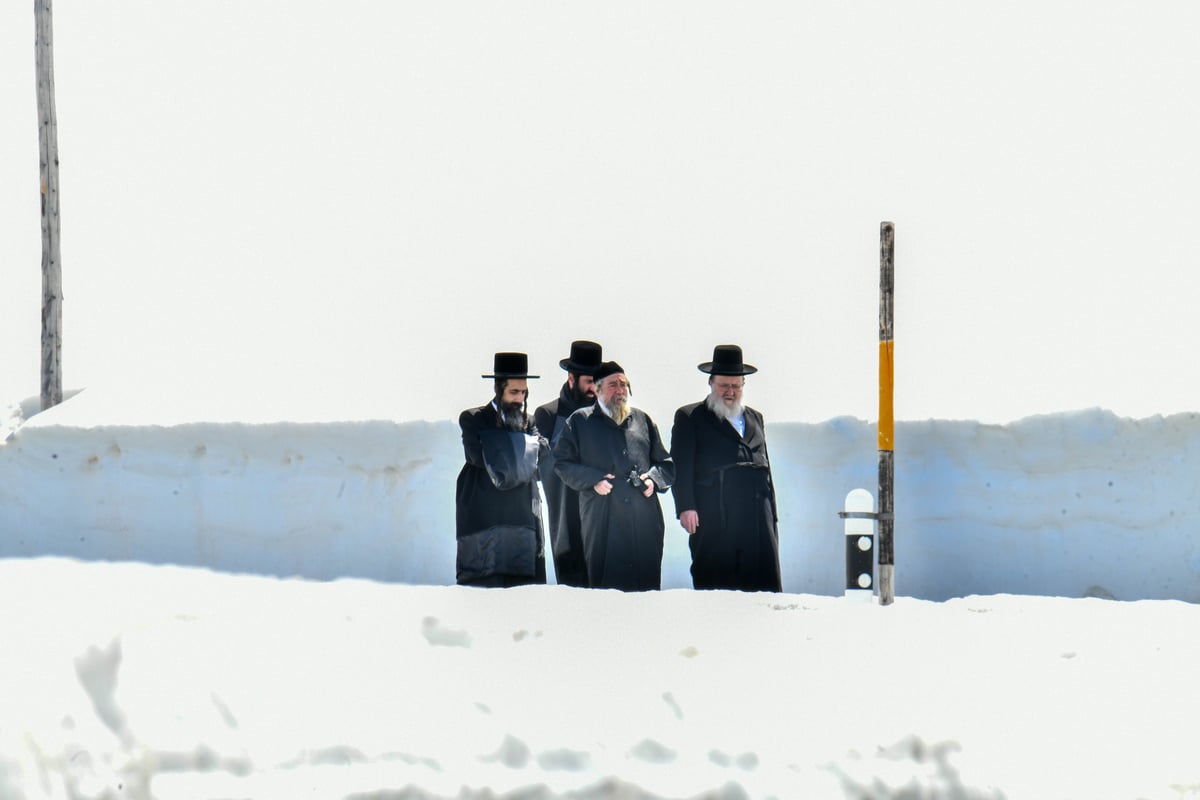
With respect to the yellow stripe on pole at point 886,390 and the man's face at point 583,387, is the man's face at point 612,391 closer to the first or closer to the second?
the man's face at point 583,387

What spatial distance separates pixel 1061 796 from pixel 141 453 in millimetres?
7632

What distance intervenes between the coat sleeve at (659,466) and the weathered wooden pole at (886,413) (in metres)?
1.05

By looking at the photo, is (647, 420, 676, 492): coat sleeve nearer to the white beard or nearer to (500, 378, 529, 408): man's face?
the white beard

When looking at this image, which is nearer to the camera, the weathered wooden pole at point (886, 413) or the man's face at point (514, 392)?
the weathered wooden pole at point (886, 413)

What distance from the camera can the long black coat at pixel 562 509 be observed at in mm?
8508

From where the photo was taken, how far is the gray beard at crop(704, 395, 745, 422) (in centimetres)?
805

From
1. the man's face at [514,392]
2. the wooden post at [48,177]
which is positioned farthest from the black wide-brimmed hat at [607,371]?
the wooden post at [48,177]

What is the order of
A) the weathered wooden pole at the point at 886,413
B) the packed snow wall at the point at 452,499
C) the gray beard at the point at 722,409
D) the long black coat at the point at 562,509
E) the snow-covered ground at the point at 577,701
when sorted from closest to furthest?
the snow-covered ground at the point at 577,701, the weathered wooden pole at the point at 886,413, the gray beard at the point at 722,409, the long black coat at the point at 562,509, the packed snow wall at the point at 452,499

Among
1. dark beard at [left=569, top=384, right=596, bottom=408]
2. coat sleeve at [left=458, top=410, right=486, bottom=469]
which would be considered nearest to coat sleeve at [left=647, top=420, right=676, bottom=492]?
dark beard at [left=569, top=384, right=596, bottom=408]

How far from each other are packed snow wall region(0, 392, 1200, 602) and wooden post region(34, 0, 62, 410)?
0.96m

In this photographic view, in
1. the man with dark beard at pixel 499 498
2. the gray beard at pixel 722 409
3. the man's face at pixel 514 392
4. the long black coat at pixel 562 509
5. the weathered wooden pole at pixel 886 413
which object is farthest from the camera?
the long black coat at pixel 562 509

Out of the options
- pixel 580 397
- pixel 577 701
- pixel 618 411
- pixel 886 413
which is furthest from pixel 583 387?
pixel 577 701

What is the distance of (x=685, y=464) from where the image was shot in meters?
8.01

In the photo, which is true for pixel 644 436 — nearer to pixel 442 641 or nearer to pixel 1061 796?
pixel 442 641
